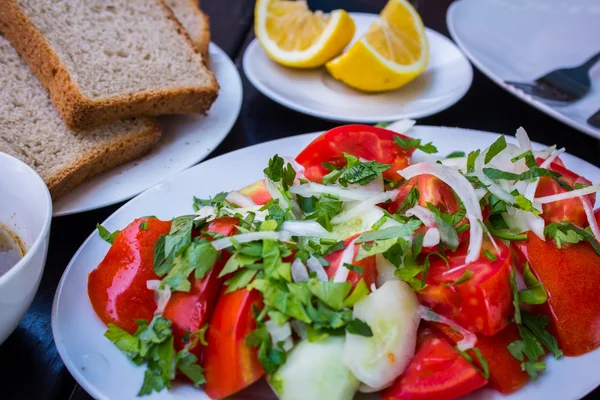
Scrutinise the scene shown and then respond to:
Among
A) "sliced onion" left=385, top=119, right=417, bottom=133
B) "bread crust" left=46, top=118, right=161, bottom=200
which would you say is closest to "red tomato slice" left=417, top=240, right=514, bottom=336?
"sliced onion" left=385, top=119, right=417, bottom=133

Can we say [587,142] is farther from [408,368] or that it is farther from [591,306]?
[408,368]

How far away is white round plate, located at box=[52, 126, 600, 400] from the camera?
1.05 metres

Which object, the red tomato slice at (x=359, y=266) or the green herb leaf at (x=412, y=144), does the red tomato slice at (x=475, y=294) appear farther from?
the green herb leaf at (x=412, y=144)

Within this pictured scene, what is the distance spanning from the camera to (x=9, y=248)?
4.18 ft

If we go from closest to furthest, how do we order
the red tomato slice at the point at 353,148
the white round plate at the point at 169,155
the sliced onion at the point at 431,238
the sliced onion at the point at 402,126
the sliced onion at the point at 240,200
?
the sliced onion at the point at 431,238
the sliced onion at the point at 240,200
the red tomato slice at the point at 353,148
the white round plate at the point at 169,155
the sliced onion at the point at 402,126

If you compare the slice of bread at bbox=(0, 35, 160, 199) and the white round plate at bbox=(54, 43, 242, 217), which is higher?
the slice of bread at bbox=(0, 35, 160, 199)

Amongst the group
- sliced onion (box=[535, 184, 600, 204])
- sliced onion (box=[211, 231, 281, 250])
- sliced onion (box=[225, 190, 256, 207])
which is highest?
sliced onion (box=[211, 231, 281, 250])

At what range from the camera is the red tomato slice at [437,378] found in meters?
1.01

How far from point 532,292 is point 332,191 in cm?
47

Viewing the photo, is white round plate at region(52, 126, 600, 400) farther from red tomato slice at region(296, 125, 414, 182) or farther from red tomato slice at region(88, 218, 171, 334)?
red tomato slice at region(296, 125, 414, 182)

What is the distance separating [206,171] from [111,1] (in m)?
1.00

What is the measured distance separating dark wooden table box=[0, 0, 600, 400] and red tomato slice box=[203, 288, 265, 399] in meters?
0.34

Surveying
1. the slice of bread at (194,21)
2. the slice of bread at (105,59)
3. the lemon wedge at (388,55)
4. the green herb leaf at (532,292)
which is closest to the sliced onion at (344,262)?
the green herb leaf at (532,292)

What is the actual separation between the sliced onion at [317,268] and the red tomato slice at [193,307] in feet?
0.60
